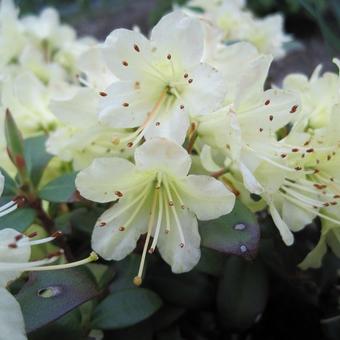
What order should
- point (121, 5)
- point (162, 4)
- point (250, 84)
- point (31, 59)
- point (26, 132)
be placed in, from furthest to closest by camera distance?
point (121, 5) → point (162, 4) → point (31, 59) → point (26, 132) → point (250, 84)

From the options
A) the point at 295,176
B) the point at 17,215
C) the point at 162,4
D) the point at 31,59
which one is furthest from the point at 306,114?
the point at 162,4

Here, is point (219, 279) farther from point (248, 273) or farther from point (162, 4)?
point (162, 4)

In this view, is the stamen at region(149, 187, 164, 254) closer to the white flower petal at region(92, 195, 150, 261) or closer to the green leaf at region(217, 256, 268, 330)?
the white flower petal at region(92, 195, 150, 261)

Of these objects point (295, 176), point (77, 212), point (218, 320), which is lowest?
point (218, 320)

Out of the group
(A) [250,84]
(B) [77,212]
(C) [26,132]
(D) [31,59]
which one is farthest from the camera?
(D) [31,59]

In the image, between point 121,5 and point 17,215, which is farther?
point 121,5

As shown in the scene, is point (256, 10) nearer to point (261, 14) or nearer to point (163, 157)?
point (261, 14)

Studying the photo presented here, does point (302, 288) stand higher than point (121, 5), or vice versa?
point (302, 288)

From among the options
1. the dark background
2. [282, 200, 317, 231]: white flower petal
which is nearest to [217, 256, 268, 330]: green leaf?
[282, 200, 317, 231]: white flower petal
